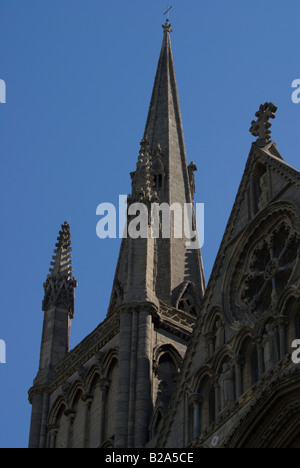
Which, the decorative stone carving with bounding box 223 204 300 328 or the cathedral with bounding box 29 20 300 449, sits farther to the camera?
the decorative stone carving with bounding box 223 204 300 328

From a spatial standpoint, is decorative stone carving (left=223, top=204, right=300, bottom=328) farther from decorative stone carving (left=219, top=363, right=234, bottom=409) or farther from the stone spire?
the stone spire

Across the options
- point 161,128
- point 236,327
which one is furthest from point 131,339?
point 161,128

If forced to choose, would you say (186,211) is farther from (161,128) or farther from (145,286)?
(145,286)

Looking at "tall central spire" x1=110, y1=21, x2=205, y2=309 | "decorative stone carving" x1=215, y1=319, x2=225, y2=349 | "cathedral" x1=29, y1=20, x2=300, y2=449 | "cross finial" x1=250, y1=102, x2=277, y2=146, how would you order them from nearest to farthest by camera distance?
"cathedral" x1=29, y1=20, x2=300, y2=449 → "decorative stone carving" x1=215, y1=319, x2=225, y2=349 → "cross finial" x1=250, y1=102, x2=277, y2=146 → "tall central spire" x1=110, y1=21, x2=205, y2=309

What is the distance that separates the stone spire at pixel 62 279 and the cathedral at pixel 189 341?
0.15ft

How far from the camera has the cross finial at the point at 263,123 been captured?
40.0m

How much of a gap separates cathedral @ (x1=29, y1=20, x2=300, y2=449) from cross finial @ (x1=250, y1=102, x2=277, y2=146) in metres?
0.03

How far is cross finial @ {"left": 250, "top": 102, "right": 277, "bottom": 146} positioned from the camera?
4000 centimetres

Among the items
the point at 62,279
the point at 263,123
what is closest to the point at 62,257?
the point at 62,279

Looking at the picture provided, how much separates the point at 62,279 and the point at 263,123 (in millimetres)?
10712

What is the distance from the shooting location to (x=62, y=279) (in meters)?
47.9

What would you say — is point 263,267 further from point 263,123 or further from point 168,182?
point 168,182

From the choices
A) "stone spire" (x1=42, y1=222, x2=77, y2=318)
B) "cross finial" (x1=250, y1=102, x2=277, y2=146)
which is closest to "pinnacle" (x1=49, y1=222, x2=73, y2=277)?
"stone spire" (x1=42, y1=222, x2=77, y2=318)
